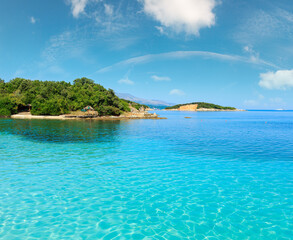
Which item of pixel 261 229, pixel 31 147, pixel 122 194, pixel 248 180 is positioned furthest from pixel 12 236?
pixel 31 147

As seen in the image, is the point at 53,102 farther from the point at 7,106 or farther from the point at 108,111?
the point at 108,111

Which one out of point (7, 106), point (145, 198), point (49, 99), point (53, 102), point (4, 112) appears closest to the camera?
point (145, 198)

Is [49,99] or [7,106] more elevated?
[49,99]

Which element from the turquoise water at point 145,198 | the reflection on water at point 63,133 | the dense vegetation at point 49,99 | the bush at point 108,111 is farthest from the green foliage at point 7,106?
the turquoise water at point 145,198

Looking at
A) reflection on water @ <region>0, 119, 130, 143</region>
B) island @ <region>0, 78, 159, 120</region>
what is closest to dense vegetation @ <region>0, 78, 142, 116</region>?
island @ <region>0, 78, 159, 120</region>

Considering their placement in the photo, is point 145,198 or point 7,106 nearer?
point 145,198

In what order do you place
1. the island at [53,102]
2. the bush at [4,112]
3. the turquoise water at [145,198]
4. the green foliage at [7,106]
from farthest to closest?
the island at [53,102], the green foliage at [7,106], the bush at [4,112], the turquoise water at [145,198]

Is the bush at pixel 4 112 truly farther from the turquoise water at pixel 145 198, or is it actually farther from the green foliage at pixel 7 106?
the turquoise water at pixel 145 198

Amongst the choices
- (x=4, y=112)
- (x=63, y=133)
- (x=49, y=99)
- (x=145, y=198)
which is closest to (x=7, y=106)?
(x=4, y=112)

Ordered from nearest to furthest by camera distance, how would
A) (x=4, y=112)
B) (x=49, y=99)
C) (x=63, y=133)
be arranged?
(x=63, y=133) < (x=4, y=112) < (x=49, y=99)

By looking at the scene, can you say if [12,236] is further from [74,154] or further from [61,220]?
[74,154]

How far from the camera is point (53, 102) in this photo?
3898 inches

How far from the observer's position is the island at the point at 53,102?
97.4 meters

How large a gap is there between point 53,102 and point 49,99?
598 cm
